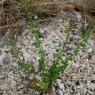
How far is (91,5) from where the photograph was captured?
2391 millimetres

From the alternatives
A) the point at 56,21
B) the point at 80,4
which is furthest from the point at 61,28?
the point at 80,4

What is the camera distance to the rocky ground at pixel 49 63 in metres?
2.00

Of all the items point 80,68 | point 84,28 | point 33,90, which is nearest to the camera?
point 33,90

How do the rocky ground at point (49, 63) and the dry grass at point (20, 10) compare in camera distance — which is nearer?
the rocky ground at point (49, 63)

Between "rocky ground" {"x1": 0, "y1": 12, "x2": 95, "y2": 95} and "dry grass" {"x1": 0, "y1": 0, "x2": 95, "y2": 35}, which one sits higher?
"dry grass" {"x1": 0, "y1": 0, "x2": 95, "y2": 35}

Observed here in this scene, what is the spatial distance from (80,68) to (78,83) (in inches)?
4.4

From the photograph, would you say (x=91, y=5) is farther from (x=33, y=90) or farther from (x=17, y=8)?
(x=33, y=90)

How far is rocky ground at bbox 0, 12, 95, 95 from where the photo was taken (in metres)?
2.00

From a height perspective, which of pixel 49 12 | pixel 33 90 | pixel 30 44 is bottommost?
pixel 33 90

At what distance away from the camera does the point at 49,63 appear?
2092 mm

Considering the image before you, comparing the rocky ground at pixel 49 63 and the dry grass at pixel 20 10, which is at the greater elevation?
the dry grass at pixel 20 10

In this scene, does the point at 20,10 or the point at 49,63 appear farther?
the point at 20,10

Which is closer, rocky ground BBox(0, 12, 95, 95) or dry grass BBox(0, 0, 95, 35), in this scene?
rocky ground BBox(0, 12, 95, 95)

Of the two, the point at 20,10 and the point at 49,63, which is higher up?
the point at 20,10
